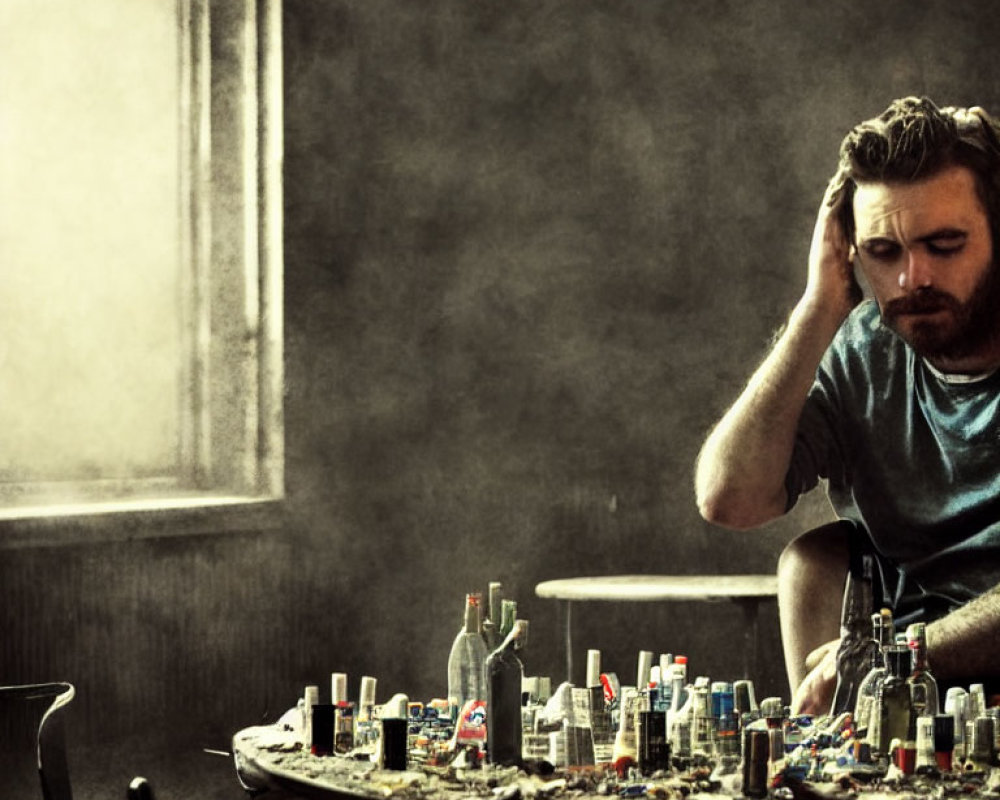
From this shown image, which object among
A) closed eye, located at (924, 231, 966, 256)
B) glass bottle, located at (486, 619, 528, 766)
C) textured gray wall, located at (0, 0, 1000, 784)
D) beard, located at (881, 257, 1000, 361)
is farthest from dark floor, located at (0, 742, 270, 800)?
closed eye, located at (924, 231, 966, 256)

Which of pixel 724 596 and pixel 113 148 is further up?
pixel 113 148

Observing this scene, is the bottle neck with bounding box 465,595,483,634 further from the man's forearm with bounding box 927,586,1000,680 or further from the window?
the window

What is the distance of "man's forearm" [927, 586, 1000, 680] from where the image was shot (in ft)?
9.35

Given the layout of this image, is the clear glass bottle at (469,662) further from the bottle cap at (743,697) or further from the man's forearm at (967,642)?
the man's forearm at (967,642)

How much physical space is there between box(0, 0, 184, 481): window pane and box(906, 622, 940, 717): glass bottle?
2.01 m

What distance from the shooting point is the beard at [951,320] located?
9.80 feet

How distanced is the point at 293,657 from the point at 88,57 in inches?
58.7

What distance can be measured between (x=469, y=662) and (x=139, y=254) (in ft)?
4.82

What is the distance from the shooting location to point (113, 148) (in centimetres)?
363

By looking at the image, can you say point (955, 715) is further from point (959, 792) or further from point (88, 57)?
point (88, 57)

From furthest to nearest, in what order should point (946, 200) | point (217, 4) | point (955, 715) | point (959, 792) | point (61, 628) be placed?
point (217, 4)
point (61, 628)
point (946, 200)
point (955, 715)
point (959, 792)

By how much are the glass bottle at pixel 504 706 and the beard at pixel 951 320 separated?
47.0 inches

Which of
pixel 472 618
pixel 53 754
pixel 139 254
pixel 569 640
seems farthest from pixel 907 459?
pixel 139 254

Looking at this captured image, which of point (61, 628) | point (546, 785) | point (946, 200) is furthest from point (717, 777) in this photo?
point (61, 628)
